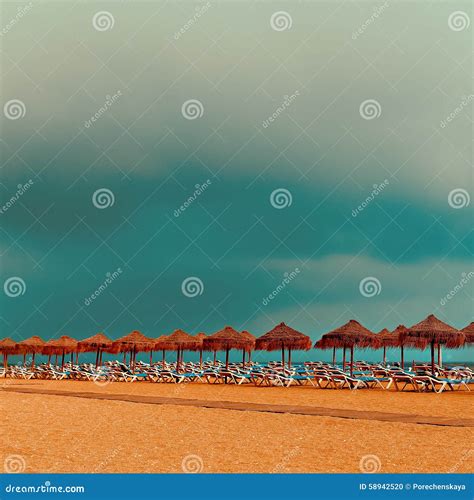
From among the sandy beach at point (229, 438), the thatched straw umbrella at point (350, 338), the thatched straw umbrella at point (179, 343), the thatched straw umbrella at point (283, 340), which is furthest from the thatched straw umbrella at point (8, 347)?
the sandy beach at point (229, 438)

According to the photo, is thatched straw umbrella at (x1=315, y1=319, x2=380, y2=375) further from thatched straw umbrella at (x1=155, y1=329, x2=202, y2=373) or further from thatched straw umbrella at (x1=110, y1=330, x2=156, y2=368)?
thatched straw umbrella at (x1=110, y1=330, x2=156, y2=368)

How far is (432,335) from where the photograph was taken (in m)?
19.7

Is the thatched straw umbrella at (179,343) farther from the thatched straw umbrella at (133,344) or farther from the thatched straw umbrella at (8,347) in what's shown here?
the thatched straw umbrella at (8,347)

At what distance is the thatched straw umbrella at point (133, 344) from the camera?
2881 cm

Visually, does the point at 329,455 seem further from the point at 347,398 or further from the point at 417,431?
the point at 347,398

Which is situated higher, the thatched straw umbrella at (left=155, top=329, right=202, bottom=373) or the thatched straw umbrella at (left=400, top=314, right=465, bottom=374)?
the thatched straw umbrella at (left=155, top=329, right=202, bottom=373)

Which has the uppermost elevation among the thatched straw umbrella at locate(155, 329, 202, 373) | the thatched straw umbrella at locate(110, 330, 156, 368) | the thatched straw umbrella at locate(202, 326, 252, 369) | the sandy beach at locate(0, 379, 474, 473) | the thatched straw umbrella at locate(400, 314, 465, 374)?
the thatched straw umbrella at locate(110, 330, 156, 368)

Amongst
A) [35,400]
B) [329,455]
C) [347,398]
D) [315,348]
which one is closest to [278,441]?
[329,455]

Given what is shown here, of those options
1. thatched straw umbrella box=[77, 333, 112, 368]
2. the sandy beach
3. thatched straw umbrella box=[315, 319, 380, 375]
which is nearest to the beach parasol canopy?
thatched straw umbrella box=[315, 319, 380, 375]

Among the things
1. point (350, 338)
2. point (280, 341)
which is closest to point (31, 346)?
point (280, 341)

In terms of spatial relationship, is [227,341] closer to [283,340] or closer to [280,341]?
[280,341]

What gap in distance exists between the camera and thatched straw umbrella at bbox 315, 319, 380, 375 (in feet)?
70.6

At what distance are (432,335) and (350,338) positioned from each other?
2958 millimetres

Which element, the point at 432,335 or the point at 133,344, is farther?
the point at 133,344
